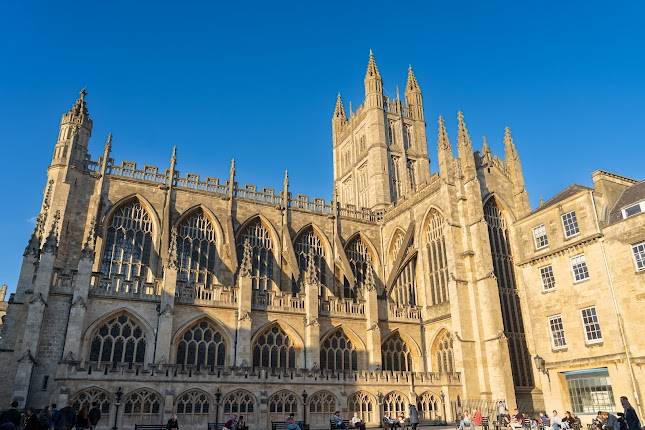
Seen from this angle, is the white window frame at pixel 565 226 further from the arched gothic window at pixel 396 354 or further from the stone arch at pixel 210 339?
the stone arch at pixel 210 339

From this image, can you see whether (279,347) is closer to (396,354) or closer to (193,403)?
(193,403)

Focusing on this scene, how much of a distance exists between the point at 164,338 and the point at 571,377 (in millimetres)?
19867

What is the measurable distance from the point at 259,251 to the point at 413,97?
27.7m

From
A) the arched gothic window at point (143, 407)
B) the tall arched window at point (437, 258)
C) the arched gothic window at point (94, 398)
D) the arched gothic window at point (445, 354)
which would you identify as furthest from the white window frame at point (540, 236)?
the arched gothic window at point (94, 398)

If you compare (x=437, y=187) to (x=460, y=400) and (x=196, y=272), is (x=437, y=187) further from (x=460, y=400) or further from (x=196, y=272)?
(x=196, y=272)

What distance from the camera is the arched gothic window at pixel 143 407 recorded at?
21375 mm

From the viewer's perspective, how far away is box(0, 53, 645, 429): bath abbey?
22516mm

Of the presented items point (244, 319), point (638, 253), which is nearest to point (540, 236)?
point (638, 253)

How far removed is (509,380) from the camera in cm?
2636

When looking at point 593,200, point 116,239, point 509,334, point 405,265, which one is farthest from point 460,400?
point 116,239

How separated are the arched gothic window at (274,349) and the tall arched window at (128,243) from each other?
337 inches

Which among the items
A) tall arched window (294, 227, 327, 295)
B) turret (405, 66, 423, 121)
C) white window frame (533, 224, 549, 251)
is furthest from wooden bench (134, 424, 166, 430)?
turret (405, 66, 423, 121)

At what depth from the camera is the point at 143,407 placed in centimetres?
2161

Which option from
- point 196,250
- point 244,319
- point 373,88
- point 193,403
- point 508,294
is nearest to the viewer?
point 193,403
